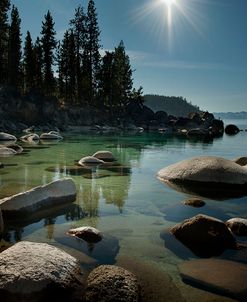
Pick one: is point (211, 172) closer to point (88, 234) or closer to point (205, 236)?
point (205, 236)

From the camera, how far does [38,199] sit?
11.4 m

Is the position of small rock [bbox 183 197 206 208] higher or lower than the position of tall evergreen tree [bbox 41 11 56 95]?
lower

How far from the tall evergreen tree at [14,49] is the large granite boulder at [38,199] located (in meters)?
61.9

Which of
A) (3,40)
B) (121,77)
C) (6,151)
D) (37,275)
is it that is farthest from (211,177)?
(121,77)

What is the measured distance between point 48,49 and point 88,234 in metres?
69.3

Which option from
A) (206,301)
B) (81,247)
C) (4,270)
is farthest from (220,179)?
(4,270)

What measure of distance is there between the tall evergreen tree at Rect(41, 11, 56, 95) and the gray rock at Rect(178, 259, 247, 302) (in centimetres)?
7085

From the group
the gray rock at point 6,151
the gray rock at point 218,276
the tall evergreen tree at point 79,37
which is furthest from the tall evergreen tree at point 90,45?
the gray rock at point 218,276

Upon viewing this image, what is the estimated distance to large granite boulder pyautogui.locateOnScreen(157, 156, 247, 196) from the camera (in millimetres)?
15492

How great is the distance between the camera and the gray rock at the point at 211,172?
51.6ft

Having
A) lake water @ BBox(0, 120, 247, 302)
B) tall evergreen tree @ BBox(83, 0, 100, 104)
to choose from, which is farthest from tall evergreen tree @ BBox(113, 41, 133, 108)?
lake water @ BBox(0, 120, 247, 302)

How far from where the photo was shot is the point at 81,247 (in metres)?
8.45

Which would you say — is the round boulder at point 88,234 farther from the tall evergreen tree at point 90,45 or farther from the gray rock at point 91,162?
the tall evergreen tree at point 90,45

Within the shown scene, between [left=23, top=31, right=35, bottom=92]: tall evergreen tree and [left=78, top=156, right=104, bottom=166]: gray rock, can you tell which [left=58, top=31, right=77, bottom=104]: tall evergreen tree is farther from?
[left=78, top=156, right=104, bottom=166]: gray rock
